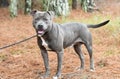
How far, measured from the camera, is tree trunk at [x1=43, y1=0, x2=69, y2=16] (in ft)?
44.2

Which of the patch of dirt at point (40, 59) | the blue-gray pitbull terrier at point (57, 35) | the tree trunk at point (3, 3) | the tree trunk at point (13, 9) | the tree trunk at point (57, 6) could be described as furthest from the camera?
the tree trunk at point (3, 3)

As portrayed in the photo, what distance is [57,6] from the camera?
13.5m

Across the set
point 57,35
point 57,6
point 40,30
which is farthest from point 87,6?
point 40,30

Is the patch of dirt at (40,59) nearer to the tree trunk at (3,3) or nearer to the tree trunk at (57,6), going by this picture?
the tree trunk at (57,6)

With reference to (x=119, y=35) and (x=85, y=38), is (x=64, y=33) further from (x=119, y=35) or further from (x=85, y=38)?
(x=119, y=35)

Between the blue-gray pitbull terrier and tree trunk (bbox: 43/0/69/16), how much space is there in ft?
19.7

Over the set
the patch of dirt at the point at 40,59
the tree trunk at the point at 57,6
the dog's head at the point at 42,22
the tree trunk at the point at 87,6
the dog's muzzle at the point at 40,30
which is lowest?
the patch of dirt at the point at 40,59

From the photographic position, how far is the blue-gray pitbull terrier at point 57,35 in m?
6.32

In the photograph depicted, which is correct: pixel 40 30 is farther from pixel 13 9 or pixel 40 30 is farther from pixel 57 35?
pixel 13 9

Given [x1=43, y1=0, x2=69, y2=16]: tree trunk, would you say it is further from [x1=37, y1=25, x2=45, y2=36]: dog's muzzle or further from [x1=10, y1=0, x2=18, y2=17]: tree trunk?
[x1=37, y1=25, x2=45, y2=36]: dog's muzzle

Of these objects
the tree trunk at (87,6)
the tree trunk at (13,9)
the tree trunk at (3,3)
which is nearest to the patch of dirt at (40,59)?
the tree trunk at (13,9)

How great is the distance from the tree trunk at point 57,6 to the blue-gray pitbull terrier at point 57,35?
5995mm

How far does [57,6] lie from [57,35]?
697 cm

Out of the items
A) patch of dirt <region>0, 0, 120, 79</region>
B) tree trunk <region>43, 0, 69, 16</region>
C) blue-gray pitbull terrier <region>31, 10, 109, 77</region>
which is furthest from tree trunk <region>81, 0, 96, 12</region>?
blue-gray pitbull terrier <region>31, 10, 109, 77</region>
